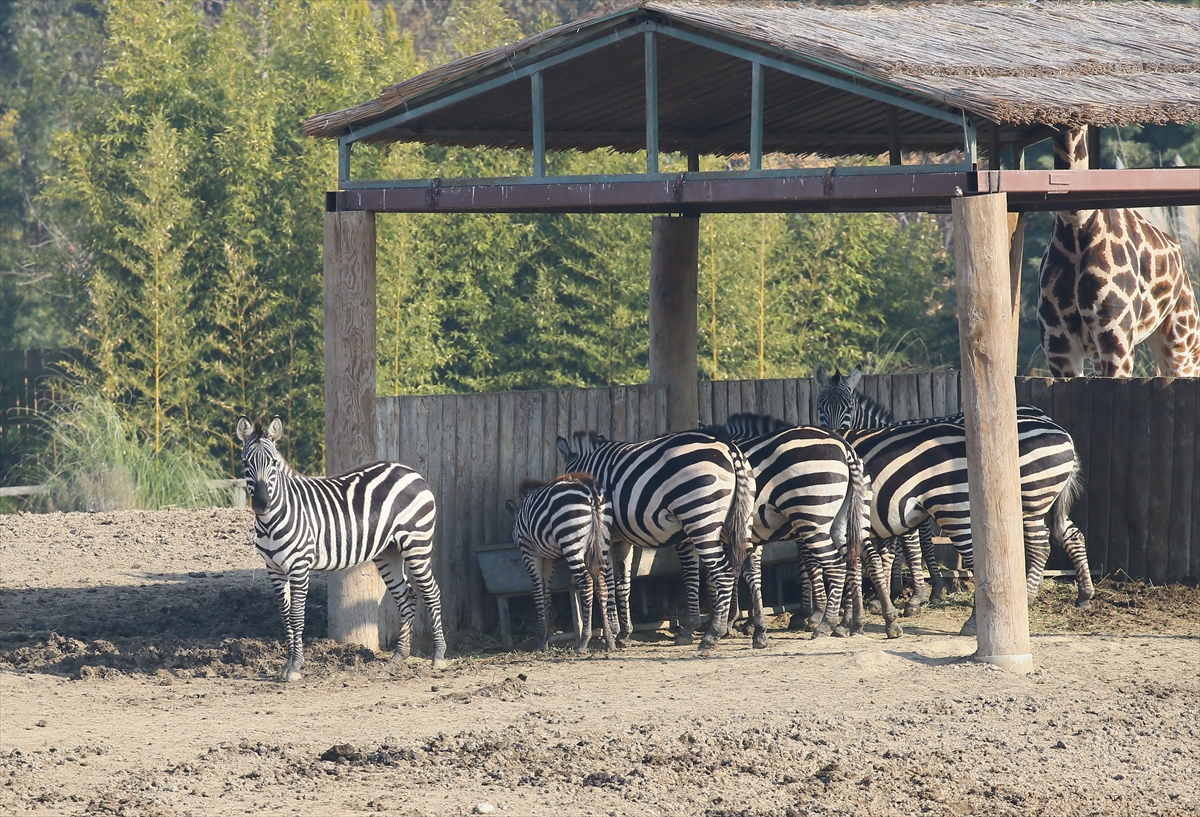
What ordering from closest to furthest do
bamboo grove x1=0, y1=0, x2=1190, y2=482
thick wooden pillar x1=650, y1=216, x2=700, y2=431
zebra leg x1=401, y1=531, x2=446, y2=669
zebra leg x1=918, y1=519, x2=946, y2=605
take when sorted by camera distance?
zebra leg x1=401, y1=531, x2=446, y2=669
zebra leg x1=918, y1=519, x2=946, y2=605
thick wooden pillar x1=650, y1=216, x2=700, y2=431
bamboo grove x1=0, y1=0, x2=1190, y2=482

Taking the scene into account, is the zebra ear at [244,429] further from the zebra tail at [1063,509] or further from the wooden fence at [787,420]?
the zebra tail at [1063,509]

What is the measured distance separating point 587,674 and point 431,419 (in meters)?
2.19

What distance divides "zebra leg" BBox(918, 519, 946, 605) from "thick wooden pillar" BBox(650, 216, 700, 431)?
2.19m

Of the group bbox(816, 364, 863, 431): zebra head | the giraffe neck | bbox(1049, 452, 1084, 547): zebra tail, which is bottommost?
bbox(1049, 452, 1084, 547): zebra tail

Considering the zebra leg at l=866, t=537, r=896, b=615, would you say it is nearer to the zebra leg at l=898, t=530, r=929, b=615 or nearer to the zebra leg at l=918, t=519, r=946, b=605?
the zebra leg at l=898, t=530, r=929, b=615

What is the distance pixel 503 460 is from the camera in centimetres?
1009

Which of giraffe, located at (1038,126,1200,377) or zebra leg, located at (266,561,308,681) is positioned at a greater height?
giraffe, located at (1038,126,1200,377)

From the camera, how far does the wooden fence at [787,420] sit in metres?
9.81

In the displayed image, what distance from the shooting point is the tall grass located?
1530 centimetres

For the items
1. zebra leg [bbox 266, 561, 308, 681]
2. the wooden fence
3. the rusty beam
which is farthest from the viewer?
the wooden fence

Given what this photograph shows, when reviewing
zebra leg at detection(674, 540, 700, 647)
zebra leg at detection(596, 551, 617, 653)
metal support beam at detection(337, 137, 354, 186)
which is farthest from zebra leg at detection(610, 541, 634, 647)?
metal support beam at detection(337, 137, 354, 186)

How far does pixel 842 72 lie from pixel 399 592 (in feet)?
14.1

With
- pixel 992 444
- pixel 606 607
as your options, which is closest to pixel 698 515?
pixel 606 607

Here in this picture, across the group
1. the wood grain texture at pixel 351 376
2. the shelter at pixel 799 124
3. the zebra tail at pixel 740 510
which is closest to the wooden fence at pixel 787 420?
the wood grain texture at pixel 351 376
